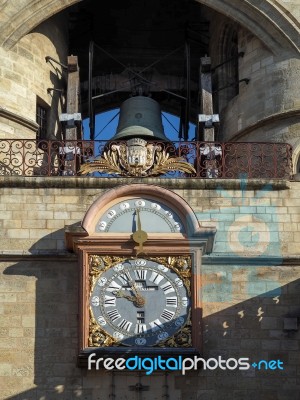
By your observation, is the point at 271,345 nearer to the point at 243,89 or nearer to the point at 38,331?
A: the point at 38,331

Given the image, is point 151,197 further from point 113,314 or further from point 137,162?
point 113,314

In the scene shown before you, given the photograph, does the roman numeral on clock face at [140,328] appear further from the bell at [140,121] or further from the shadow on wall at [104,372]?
the bell at [140,121]

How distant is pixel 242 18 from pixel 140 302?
5.18 meters

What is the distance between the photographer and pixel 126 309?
17.1 metres

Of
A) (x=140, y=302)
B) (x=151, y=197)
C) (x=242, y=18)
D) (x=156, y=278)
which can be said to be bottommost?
(x=140, y=302)

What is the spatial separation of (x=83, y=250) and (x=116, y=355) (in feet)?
4.38

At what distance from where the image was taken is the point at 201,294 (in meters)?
17.2

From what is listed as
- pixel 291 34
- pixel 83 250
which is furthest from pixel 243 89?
pixel 83 250

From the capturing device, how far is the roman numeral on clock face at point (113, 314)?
17031 millimetres

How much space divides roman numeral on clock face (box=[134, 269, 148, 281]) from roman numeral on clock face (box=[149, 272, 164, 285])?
0.27ft

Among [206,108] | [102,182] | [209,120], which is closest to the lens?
[102,182]

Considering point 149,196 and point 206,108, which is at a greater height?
point 206,108

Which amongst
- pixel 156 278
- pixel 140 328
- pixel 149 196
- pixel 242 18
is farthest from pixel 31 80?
pixel 140 328

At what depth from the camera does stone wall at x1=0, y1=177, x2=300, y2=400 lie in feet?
55.3
